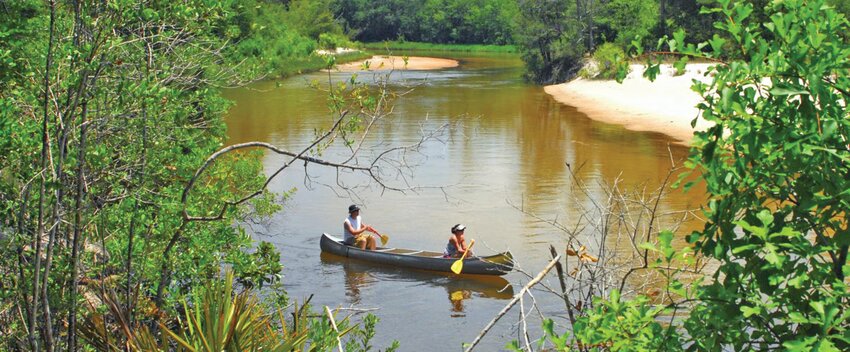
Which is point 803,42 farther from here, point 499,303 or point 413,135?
point 413,135

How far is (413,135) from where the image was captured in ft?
107

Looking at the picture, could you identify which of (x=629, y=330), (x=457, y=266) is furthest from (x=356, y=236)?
(x=629, y=330)

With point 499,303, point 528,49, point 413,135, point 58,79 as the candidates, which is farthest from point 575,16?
point 58,79

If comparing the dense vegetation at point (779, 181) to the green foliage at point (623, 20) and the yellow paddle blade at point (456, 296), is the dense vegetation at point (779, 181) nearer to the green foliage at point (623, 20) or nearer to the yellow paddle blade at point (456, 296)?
the yellow paddle blade at point (456, 296)

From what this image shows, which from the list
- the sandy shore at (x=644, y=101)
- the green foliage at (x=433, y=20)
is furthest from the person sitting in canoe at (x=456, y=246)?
the green foliage at (x=433, y=20)

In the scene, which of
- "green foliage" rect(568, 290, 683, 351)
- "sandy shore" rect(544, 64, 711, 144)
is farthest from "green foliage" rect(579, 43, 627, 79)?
"green foliage" rect(568, 290, 683, 351)

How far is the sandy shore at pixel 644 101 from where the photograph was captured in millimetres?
34469

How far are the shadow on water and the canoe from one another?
120 millimetres

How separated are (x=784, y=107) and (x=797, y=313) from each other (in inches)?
37.1

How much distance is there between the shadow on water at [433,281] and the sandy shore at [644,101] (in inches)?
605

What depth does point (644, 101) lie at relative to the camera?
4028cm

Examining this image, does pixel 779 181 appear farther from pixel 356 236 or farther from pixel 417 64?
pixel 417 64

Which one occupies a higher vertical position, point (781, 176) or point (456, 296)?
point (781, 176)

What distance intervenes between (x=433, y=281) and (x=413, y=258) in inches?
23.4
